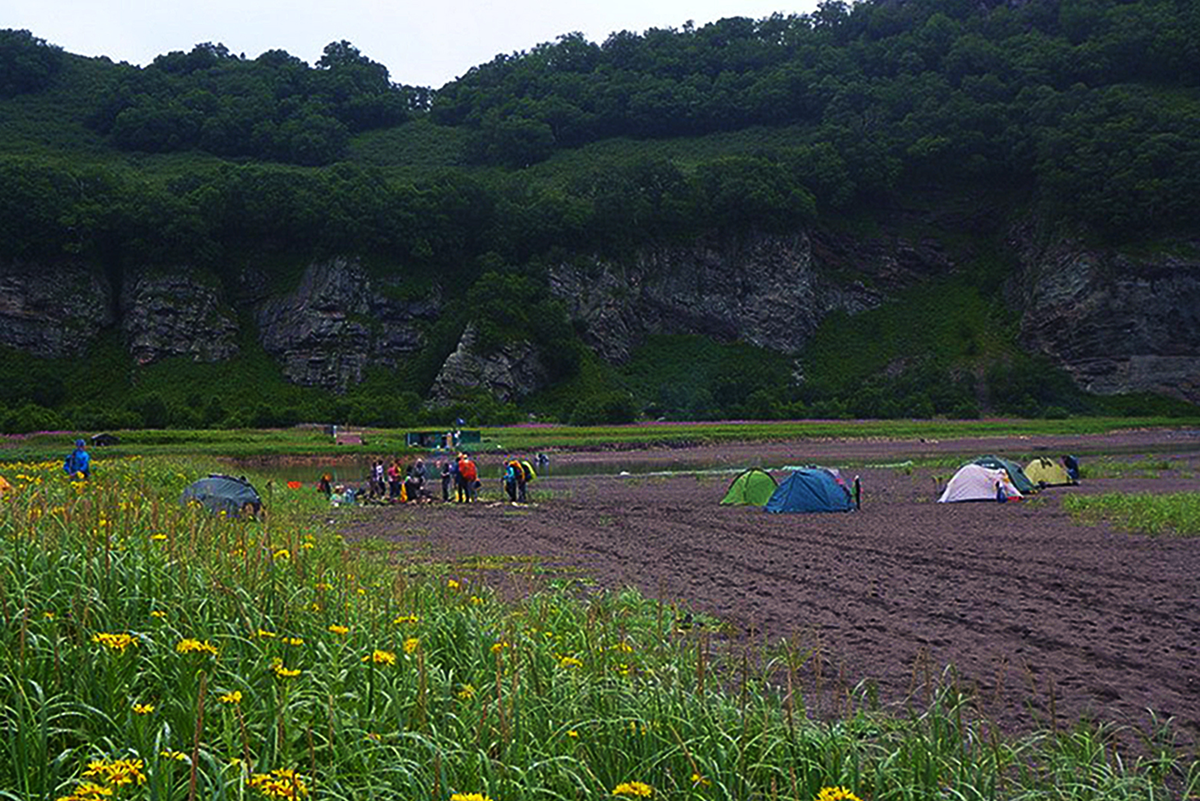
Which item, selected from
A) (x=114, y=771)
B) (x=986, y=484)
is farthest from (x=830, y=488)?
(x=114, y=771)

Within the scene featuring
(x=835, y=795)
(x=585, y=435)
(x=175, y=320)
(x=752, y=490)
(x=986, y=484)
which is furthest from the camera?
(x=175, y=320)

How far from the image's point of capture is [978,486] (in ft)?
90.4

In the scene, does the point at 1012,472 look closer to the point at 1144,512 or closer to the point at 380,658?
the point at 1144,512

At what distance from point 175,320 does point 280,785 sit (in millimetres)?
91215

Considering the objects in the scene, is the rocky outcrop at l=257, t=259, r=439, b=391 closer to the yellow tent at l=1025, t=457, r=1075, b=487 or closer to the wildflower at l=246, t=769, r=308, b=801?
the yellow tent at l=1025, t=457, r=1075, b=487

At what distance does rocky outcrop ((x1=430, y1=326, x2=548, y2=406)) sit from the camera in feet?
260

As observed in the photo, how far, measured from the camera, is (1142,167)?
8938 centimetres

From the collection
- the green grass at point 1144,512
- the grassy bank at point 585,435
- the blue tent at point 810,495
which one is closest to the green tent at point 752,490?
the blue tent at point 810,495

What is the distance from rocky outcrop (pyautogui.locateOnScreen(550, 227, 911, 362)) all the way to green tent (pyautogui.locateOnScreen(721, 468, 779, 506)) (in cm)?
6612

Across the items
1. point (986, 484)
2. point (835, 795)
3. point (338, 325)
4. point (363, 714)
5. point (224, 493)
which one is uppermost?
point (338, 325)

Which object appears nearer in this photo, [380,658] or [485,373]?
[380,658]

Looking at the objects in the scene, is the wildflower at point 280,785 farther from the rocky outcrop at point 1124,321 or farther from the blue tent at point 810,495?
the rocky outcrop at point 1124,321

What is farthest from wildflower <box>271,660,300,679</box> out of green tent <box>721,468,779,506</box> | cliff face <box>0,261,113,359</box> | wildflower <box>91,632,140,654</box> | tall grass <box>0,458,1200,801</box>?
cliff face <box>0,261,113,359</box>

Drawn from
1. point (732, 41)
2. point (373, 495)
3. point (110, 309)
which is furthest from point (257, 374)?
point (732, 41)
